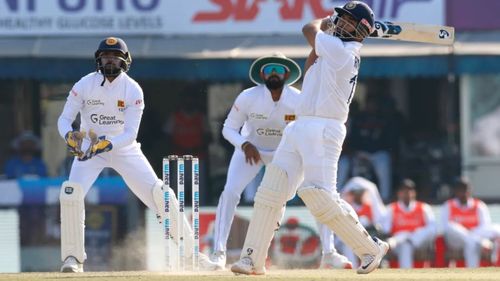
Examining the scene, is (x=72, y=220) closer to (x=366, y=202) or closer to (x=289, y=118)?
(x=289, y=118)

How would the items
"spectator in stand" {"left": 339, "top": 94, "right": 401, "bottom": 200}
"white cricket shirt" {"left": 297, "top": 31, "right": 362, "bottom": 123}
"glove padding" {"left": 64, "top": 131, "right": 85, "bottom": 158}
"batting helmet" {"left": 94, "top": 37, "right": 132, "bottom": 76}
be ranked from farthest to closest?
1. "spectator in stand" {"left": 339, "top": 94, "right": 401, "bottom": 200}
2. "batting helmet" {"left": 94, "top": 37, "right": 132, "bottom": 76}
3. "glove padding" {"left": 64, "top": 131, "right": 85, "bottom": 158}
4. "white cricket shirt" {"left": 297, "top": 31, "right": 362, "bottom": 123}

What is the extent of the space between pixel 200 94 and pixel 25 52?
2.10 metres

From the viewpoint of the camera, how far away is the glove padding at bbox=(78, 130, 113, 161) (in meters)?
12.4

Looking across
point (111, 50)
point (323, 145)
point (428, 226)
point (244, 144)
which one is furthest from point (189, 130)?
point (323, 145)

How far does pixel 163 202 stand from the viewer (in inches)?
506

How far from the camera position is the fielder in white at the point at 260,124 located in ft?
45.1

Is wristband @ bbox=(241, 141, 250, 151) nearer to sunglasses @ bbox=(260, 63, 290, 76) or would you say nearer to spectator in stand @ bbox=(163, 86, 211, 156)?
sunglasses @ bbox=(260, 63, 290, 76)

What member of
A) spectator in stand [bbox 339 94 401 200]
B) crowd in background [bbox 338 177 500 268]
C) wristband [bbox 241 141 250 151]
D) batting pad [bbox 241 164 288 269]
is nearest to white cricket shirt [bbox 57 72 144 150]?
wristband [bbox 241 141 250 151]

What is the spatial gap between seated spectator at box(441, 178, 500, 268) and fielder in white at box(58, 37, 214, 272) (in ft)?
17.1

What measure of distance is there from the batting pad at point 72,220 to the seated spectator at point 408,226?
5420 millimetres

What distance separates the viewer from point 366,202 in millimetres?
17875

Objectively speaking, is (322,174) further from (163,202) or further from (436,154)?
(436,154)

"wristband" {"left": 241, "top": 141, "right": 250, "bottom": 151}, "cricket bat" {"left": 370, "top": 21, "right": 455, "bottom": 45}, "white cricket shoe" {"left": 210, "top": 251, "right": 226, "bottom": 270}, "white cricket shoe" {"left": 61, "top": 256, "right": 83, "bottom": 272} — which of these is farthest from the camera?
"wristband" {"left": 241, "top": 141, "right": 250, "bottom": 151}

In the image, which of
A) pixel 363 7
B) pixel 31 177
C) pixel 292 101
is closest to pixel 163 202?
pixel 292 101
